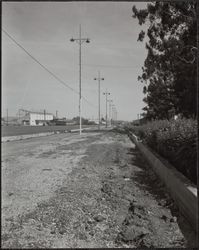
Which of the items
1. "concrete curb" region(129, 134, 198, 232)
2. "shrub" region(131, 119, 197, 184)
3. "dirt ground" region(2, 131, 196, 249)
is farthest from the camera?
"shrub" region(131, 119, 197, 184)

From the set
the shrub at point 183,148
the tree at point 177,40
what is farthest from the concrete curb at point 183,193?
the tree at point 177,40

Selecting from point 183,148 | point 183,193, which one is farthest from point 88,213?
point 183,148

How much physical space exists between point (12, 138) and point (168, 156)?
21652 millimetres

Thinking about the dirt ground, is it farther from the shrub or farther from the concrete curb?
the shrub

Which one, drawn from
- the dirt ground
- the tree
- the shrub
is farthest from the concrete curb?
the tree

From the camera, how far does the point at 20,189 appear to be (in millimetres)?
8539

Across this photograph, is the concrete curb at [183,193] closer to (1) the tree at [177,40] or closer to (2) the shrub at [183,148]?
(2) the shrub at [183,148]

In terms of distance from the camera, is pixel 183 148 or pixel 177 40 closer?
pixel 183 148

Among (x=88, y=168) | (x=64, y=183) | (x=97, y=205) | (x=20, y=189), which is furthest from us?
(x=88, y=168)

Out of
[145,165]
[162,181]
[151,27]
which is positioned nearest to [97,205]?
[162,181]

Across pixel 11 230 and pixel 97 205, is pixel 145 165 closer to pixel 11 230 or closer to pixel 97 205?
pixel 97 205

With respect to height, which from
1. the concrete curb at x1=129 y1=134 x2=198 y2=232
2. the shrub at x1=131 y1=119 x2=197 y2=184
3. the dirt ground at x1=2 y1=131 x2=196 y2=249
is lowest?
the dirt ground at x1=2 y1=131 x2=196 y2=249

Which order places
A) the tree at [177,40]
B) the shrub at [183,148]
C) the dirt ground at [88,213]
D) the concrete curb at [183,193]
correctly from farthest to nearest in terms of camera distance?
the tree at [177,40], the shrub at [183,148], the concrete curb at [183,193], the dirt ground at [88,213]

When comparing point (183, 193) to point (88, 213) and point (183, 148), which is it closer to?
point (88, 213)
